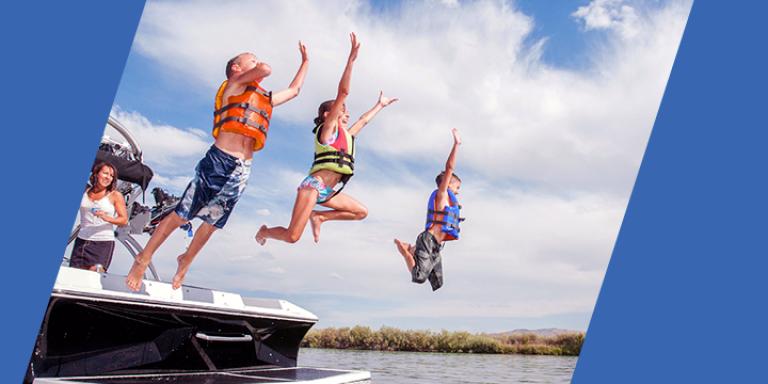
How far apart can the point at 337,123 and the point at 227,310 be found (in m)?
1.21

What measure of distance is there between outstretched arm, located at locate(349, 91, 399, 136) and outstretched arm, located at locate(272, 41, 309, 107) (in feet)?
2.32

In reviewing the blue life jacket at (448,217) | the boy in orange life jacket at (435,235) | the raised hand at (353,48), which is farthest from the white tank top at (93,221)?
the blue life jacket at (448,217)

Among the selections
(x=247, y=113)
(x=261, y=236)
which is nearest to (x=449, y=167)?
(x=261, y=236)

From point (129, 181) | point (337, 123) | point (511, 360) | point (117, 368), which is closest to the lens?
point (117, 368)

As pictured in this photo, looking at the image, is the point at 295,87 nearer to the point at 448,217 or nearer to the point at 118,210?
the point at 118,210

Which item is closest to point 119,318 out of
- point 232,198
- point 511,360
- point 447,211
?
point 232,198

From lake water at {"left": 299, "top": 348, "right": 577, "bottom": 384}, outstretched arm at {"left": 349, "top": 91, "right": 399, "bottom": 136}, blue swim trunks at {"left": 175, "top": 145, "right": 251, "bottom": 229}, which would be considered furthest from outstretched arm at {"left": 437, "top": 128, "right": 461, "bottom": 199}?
blue swim trunks at {"left": 175, "top": 145, "right": 251, "bottom": 229}

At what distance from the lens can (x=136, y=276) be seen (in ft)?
11.0

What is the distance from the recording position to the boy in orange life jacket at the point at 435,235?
5180 millimetres

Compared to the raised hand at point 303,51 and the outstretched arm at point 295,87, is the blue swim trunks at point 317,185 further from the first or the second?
the raised hand at point 303,51

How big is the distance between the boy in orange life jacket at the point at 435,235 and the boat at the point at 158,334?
120 cm

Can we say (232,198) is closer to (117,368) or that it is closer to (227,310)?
(227,310)

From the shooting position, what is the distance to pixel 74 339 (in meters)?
2.92

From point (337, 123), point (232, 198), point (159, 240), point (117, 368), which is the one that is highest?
point (337, 123)
